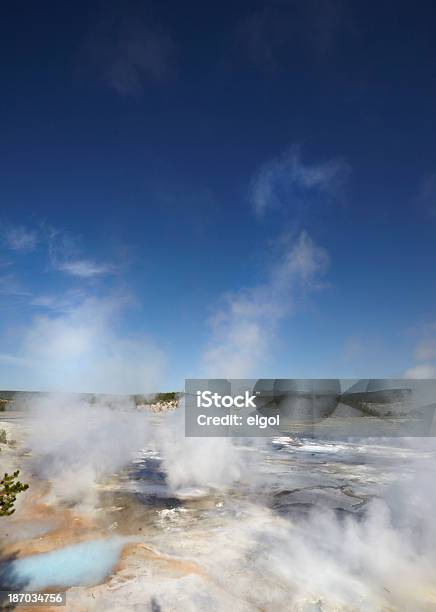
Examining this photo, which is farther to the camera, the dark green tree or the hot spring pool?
the hot spring pool

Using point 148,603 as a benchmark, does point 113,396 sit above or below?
above

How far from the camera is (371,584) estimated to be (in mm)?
7465

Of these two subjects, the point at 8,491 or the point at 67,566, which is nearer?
the point at 8,491

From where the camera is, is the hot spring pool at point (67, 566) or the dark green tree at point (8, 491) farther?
the hot spring pool at point (67, 566)

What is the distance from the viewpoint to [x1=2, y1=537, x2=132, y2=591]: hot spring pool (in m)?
7.30

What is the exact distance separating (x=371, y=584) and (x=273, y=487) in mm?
7245

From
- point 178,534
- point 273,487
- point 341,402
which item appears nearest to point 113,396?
point 273,487

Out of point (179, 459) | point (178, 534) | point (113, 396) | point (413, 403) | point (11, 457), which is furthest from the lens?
point (413, 403)

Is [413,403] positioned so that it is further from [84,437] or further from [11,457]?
[11,457]

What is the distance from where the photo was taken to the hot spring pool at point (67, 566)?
24.0ft

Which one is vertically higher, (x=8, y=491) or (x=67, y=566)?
(x=8, y=491)

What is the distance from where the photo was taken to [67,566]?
7965mm

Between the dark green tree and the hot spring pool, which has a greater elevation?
the dark green tree

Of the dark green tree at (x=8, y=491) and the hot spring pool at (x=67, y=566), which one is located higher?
the dark green tree at (x=8, y=491)
